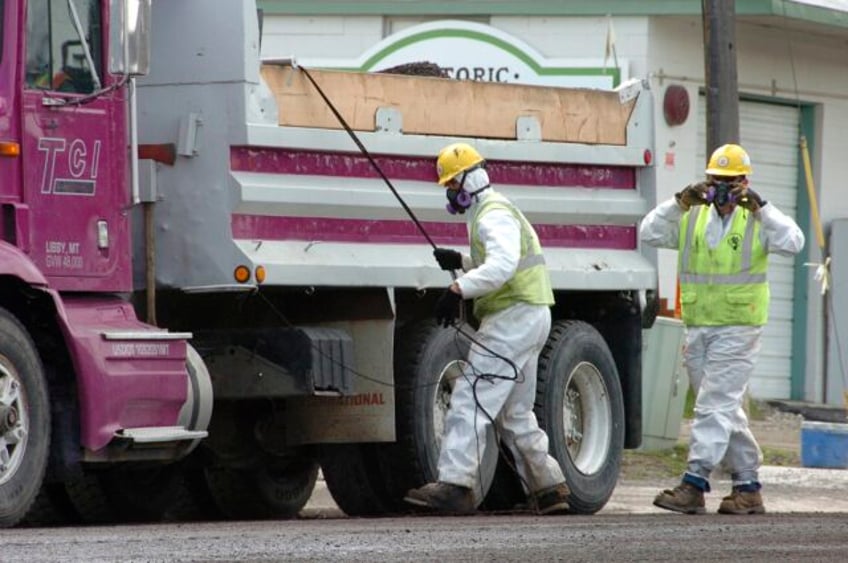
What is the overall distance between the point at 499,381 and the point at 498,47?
9.00 m

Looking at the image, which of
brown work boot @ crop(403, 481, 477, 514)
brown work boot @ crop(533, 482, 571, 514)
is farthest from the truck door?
brown work boot @ crop(533, 482, 571, 514)

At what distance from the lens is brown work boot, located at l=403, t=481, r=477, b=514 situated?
11.0 metres

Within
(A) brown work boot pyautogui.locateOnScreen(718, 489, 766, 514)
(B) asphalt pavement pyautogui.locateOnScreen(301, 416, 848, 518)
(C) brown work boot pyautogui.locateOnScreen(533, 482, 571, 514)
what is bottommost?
(B) asphalt pavement pyautogui.locateOnScreen(301, 416, 848, 518)

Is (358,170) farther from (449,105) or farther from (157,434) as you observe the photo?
(157,434)

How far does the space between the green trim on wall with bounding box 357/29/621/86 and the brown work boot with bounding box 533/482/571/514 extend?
8.30m

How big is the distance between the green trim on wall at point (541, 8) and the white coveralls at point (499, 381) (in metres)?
8.57

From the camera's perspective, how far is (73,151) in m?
10.1


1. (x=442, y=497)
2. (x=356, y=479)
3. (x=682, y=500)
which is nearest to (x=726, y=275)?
(x=682, y=500)

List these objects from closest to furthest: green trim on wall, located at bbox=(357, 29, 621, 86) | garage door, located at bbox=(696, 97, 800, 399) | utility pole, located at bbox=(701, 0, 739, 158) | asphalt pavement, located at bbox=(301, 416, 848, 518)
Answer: asphalt pavement, located at bbox=(301, 416, 848, 518)
utility pole, located at bbox=(701, 0, 739, 158)
green trim on wall, located at bbox=(357, 29, 621, 86)
garage door, located at bbox=(696, 97, 800, 399)

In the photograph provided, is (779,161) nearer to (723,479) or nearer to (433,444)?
(723,479)

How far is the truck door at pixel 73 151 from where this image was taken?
9.86 metres

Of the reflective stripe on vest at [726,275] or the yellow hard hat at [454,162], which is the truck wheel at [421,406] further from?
the reflective stripe on vest at [726,275]

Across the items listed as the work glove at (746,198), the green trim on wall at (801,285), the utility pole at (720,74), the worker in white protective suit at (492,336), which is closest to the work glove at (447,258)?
the worker in white protective suit at (492,336)

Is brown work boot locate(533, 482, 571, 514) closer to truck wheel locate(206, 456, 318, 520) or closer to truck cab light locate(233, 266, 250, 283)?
truck wheel locate(206, 456, 318, 520)
